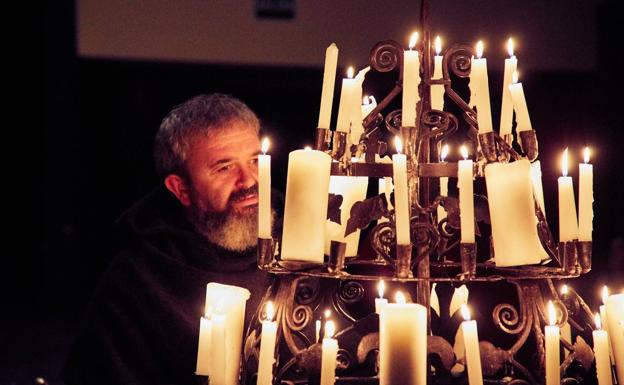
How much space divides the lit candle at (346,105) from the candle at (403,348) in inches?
17.0

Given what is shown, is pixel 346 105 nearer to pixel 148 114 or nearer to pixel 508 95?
pixel 508 95

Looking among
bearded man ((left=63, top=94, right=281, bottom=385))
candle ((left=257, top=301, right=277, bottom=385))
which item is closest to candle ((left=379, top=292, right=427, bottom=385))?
candle ((left=257, top=301, right=277, bottom=385))

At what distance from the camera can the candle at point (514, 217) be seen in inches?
65.8

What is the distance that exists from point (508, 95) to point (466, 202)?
0.37 metres

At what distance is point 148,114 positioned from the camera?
726 centimetres

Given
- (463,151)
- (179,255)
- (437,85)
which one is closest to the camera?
(463,151)

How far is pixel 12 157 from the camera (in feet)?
28.5

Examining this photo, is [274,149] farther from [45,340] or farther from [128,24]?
[45,340]

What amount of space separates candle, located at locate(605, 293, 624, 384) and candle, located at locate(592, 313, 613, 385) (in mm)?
39

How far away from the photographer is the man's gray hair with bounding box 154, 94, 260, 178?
3064 millimetres

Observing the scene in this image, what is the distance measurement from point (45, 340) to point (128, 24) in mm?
2419

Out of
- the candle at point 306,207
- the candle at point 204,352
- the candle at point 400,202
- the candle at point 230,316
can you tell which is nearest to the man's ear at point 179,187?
the candle at point 230,316

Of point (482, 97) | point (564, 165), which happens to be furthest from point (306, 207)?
point (564, 165)

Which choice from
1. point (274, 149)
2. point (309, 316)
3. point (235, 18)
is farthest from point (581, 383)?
point (274, 149)
